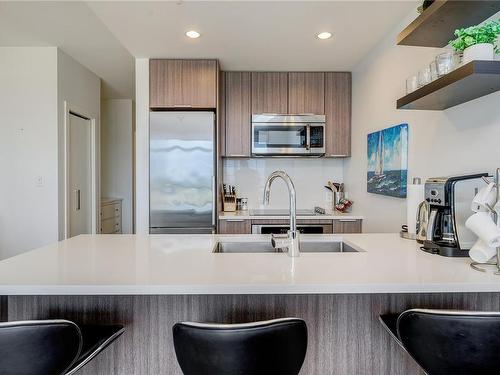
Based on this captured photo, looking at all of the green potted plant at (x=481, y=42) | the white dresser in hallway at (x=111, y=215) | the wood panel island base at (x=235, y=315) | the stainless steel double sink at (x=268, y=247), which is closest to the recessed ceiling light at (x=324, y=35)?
the green potted plant at (x=481, y=42)

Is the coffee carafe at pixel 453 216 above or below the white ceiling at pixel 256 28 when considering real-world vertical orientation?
below

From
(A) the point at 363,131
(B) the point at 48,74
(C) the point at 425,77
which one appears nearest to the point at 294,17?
(C) the point at 425,77

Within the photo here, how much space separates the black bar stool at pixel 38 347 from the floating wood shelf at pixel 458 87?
1695mm

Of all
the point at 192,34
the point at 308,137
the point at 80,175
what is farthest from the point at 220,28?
the point at 80,175

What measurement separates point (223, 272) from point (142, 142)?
2376 millimetres

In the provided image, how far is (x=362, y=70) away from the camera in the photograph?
10.5ft

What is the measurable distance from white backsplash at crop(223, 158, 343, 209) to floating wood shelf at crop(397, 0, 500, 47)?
2099 millimetres

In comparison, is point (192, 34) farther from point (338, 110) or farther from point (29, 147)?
point (29, 147)

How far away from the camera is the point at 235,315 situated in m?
1.33

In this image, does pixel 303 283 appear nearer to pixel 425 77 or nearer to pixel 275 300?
pixel 275 300

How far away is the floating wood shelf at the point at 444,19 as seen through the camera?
1.46m

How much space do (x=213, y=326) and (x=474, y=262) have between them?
1.17 meters

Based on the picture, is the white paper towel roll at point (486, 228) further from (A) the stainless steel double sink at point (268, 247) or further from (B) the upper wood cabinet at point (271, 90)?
(B) the upper wood cabinet at point (271, 90)

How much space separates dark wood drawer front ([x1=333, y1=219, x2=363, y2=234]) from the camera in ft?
10.5
